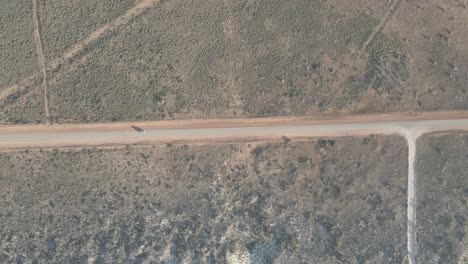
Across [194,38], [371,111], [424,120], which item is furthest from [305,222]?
[194,38]

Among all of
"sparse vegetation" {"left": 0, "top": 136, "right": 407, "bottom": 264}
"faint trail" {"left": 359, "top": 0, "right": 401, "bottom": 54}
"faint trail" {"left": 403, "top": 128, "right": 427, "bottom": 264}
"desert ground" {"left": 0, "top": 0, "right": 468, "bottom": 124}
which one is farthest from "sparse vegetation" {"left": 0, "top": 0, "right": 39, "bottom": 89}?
"faint trail" {"left": 403, "top": 128, "right": 427, "bottom": 264}

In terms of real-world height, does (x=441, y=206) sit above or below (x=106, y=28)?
below

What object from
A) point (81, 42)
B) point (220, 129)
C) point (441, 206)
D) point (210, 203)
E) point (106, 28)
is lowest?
point (210, 203)

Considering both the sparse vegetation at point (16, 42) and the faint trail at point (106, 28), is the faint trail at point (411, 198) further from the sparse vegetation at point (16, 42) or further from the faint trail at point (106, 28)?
the sparse vegetation at point (16, 42)

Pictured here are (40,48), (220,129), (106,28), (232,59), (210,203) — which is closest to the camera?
(40,48)

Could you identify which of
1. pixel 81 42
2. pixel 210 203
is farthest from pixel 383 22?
pixel 81 42

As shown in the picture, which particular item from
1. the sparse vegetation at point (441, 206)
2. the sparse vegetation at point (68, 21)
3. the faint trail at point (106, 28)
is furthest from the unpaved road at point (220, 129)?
the sparse vegetation at point (68, 21)

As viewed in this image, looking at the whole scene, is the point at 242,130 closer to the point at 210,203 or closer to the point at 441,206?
the point at 210,203
